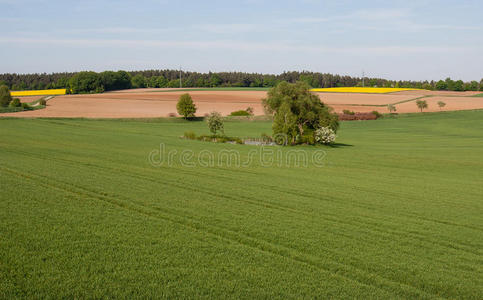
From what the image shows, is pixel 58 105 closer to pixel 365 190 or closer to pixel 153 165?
pixel 153 165

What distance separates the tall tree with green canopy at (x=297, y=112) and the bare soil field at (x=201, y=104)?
128 ft

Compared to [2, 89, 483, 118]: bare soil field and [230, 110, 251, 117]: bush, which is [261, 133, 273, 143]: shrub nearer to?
[230, 110, 251, 117]: bush

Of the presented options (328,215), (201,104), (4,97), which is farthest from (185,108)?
(328,215)

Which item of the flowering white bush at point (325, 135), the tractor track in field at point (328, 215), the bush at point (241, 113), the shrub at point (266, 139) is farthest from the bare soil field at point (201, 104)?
the tractor track in field at point (328, 215)

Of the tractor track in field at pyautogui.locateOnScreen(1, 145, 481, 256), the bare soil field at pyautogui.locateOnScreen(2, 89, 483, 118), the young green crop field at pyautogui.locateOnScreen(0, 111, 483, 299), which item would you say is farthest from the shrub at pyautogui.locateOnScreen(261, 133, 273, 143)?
the bare soil field at pyautogui.locateOnScreen(2, 89, 483, 118)

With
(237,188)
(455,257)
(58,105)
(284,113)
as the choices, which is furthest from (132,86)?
(455,257)

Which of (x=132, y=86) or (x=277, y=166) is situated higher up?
(x=132, y=86)

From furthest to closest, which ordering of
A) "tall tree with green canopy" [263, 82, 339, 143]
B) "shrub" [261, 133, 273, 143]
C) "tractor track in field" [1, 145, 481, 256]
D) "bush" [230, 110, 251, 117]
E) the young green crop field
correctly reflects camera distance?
"bush" [230, 110, 251, 117] → "shrub" [261, 133, 273, 143] → "tall tree with green canopy" [263, 82, 339, 143] → "tractor track in field" [1, 145, 481, 256] → the young green crop field

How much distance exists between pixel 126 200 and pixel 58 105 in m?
88.4

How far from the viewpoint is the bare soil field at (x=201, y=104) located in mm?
87975

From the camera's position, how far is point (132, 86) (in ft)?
557

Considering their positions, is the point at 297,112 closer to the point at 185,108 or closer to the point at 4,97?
the point at 185,108

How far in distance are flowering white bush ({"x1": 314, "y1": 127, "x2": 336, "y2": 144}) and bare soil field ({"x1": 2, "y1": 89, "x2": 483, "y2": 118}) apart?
44.0 meters

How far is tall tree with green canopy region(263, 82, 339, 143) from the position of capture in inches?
2067
